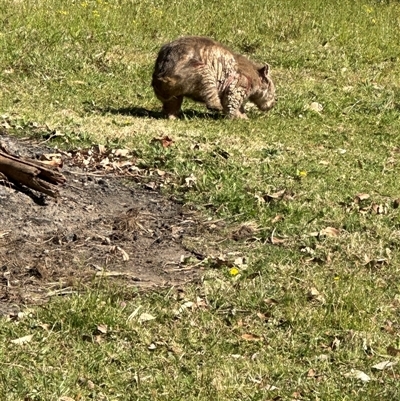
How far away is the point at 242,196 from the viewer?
8055mm

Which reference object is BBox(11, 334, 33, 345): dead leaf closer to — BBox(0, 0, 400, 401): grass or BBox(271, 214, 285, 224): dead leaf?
BBox(0, 0, 400, 401): grass

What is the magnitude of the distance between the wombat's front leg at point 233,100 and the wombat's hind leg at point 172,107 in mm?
556

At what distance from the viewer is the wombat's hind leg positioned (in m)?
10.7

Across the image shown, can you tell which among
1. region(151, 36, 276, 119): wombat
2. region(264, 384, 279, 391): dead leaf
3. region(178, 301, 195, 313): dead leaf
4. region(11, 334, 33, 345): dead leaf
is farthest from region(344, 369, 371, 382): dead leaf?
region(151, 36, 276, 119): wombat

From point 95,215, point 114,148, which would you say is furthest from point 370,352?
point 114,148

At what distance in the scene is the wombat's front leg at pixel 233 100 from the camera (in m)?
11.1

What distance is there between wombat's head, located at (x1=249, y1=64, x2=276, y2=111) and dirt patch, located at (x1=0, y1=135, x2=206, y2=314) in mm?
3478

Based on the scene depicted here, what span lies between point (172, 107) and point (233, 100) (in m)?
0.74

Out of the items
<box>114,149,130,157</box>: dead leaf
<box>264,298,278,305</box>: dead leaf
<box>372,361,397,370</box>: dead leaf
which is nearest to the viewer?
<box>372,361,397,370</box>: dead leaf

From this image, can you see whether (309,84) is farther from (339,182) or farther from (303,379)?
Result: (303,379)

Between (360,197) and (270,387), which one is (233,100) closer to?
(360,197)

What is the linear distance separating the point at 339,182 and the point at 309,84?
450 cm

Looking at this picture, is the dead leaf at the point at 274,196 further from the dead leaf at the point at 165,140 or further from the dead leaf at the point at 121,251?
the dead leaf at the point at 121,251

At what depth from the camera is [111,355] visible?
545 centimetres
